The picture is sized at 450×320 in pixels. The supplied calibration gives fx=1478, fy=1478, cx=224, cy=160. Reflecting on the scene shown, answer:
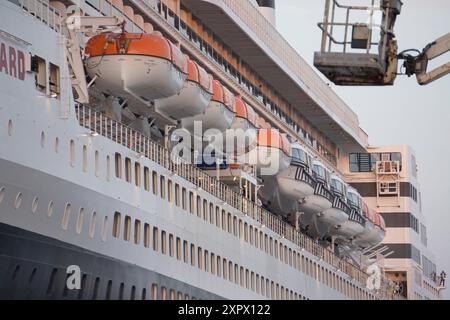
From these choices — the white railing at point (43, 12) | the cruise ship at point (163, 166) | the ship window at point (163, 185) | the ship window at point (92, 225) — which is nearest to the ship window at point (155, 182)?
the cruise ship at point (163, 166)

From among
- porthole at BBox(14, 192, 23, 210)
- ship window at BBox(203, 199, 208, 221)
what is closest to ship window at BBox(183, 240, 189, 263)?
ship window at BBox(203, 199, 208, 221)

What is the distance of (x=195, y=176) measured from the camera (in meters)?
43.2

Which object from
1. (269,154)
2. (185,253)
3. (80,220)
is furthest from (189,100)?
(269,154)

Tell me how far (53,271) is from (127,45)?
842 cm

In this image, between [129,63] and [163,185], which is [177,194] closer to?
[163,185]

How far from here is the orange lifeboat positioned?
165 feet

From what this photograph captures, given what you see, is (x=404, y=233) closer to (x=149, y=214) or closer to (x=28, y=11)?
(x=149, y=214)

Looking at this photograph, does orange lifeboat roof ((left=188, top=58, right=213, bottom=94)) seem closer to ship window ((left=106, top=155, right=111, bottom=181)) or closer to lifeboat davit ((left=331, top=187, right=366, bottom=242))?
ship window ((left=106, top=155, right=111, bottom=181))

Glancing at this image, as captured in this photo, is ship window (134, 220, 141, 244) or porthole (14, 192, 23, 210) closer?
porthole (14, 192, 23, 210)

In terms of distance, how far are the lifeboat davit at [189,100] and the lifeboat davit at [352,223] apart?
83.0ft

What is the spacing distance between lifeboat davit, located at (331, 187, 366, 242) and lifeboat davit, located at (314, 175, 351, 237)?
710mm

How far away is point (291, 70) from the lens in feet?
225

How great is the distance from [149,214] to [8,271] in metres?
9.42
